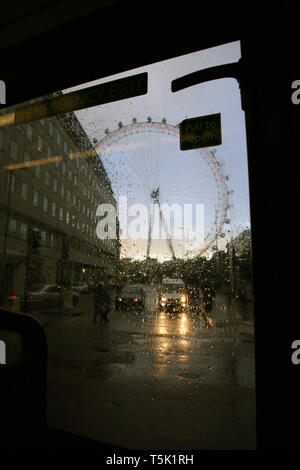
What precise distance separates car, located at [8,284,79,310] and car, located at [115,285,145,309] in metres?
3.90

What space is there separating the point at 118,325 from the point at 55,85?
8958 millimetres

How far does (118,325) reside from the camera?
33.9 feet

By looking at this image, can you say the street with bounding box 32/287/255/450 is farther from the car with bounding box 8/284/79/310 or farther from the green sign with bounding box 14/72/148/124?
the car with bounding box 8/284/79/310

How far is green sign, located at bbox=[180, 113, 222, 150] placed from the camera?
2.10 m

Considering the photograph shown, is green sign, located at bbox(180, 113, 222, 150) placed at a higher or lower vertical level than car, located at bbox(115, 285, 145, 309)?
higher

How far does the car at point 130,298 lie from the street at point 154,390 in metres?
7.78

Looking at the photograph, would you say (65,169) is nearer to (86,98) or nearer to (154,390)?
(154,390)

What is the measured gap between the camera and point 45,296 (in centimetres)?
1232

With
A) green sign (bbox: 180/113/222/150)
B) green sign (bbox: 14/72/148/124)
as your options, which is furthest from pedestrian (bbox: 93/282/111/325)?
green sign (bbox: 180/113/222/150)

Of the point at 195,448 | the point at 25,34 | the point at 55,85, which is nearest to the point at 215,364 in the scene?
the point at 195,448

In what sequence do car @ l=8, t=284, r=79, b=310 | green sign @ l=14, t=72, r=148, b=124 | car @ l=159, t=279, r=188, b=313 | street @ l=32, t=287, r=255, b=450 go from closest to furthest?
green sign @ l=14, t=72, r=148, b=124
street @ l=32, t=287, r=255, b=450
car @ l=8, t=284, r=79, b=310
car @ l=159, t=279, r=188, b=313

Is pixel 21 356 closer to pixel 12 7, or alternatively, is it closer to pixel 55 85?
pixel 55 85

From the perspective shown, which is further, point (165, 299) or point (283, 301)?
point (165, 299)

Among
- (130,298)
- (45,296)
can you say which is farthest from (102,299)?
(130,298)
